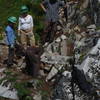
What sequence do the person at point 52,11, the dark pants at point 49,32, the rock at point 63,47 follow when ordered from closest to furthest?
the rock at point 63,47
the person at point 52,11
the dark pants at point 49,32

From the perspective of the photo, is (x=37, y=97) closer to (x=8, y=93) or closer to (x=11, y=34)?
(x=8, y=93)

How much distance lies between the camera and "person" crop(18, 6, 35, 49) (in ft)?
55.3

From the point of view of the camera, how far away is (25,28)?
17016 mm

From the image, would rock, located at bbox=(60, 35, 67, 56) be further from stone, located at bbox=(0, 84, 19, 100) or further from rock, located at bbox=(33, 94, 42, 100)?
stone, located at bbox=(0, 84, 19, 100)

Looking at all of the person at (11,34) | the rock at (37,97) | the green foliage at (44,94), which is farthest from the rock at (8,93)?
the person at (11,34)

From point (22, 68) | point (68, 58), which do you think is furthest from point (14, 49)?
point (68, 58)

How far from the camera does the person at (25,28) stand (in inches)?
664

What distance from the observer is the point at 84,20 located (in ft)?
58.7

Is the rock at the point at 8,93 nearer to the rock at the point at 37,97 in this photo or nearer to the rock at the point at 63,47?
the rock at the point at 37,97

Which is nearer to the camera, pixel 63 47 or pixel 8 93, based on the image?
pixel 8 93

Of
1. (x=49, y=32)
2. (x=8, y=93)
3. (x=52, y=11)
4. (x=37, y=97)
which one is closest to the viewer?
(x=37, y=97)

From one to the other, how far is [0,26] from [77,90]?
706 centimetres

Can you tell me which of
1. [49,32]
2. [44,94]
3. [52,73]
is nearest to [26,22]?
[49,32]

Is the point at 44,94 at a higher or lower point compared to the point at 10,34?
lower
